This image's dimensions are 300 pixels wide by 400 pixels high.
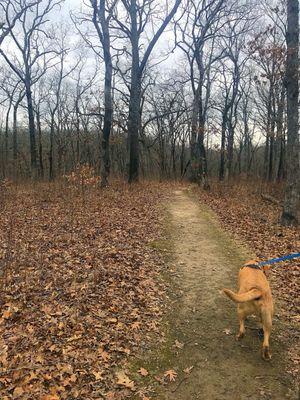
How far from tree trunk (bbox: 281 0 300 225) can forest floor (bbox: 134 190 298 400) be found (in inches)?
169

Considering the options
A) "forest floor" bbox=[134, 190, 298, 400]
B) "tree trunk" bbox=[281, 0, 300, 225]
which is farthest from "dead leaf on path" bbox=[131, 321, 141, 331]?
"tree trunk" bbox=[281, 0, 300, 225]

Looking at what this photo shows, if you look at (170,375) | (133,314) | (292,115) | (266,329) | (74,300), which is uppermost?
(292,115)

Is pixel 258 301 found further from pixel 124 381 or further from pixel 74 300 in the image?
pixel 74 300

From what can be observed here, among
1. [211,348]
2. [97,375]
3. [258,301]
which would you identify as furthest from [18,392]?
[258,301]

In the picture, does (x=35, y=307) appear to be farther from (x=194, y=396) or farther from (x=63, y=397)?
(x=194, y=396)

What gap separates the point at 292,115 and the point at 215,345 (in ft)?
29.1

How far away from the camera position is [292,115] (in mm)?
11633

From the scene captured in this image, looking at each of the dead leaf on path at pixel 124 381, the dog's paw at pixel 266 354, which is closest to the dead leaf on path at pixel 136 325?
the dead leaf on path at pixel 124 381

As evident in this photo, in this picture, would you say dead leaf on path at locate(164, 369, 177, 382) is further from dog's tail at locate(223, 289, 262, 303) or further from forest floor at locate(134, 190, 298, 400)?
dog's tail at locate(223, 289, 262, 303)

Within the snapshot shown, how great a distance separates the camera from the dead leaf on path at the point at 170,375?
14.7 feet

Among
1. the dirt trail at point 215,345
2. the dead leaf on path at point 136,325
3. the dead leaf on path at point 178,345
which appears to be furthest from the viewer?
the dead leaf on path at point 136,325

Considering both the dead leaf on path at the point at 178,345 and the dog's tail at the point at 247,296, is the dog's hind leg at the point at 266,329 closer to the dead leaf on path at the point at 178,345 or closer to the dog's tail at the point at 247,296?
the dog's tail at the point at 247,296

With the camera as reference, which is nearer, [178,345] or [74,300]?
[178,345]

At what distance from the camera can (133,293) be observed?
667 centimetres
